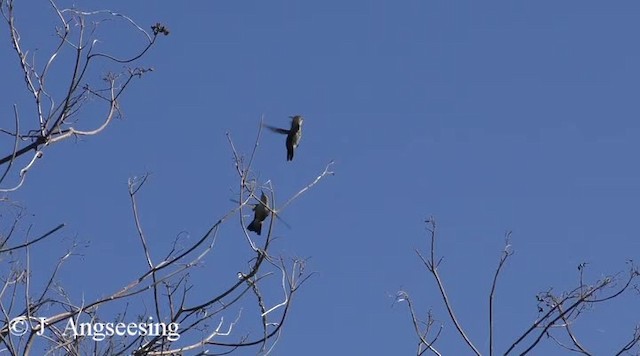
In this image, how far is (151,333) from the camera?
4.36 meters

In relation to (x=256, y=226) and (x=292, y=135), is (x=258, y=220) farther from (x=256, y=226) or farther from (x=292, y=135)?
(x=292, y=135)

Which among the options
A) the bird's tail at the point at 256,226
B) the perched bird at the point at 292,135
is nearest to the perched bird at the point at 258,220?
the bird's tail at the point at 256,226

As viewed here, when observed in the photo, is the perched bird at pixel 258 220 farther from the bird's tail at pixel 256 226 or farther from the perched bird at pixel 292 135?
the perched bird at pixel 292 135

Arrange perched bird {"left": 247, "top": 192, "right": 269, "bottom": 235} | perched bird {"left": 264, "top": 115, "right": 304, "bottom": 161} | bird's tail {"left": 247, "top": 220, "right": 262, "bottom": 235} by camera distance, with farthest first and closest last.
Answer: perched bird {"left": 264, "top": 115, "right": 304, "bottom": 161} → bird's tail {"left": 247, "top": 220, "right": 262, "bottom": 235} → perched bird {"left": 247, "top": 192, "right": 269, "bottom": 235}

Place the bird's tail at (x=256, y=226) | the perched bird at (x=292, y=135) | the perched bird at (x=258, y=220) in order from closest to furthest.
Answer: the perched bird at (x=258, y=220) → the bird's tail at (x=256, y=226) → the perched bird at (x=292, y=135)

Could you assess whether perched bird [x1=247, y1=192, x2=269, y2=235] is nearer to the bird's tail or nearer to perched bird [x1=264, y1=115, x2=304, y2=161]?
the bird's tail

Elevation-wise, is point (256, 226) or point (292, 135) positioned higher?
point (292, 135)

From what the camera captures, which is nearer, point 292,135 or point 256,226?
point 256,226

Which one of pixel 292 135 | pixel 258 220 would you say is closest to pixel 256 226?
pixel 258 220

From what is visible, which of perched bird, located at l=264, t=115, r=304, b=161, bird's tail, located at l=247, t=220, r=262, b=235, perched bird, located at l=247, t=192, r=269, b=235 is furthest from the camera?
perched bird, located at l=264, t=115, r=304, b=161

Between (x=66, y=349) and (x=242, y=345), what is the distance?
687 millimetres

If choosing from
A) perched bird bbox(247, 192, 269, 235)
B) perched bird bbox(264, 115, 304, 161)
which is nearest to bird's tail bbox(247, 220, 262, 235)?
perched bird bbox(247, 192, 269, 235)

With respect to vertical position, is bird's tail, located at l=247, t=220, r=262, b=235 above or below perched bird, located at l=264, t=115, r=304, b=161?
below

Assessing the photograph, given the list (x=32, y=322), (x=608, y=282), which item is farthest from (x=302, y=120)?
(x=32, y=322)
